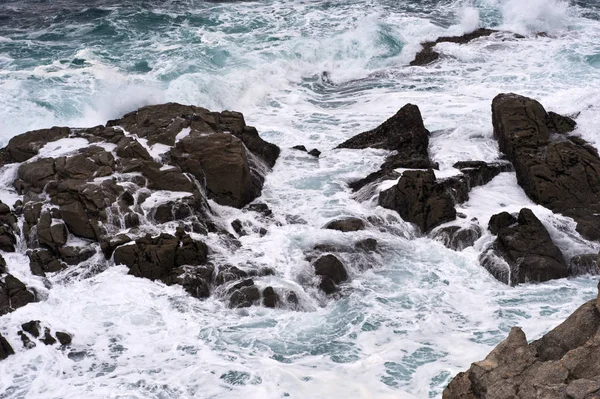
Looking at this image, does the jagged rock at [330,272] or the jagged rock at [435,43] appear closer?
the jagged rock at [330,272]

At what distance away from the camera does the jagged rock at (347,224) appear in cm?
1345

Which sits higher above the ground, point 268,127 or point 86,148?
point 86,148

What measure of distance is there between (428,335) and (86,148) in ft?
25.6

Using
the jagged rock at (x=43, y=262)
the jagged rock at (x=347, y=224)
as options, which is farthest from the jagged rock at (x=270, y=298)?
the jagged rock at (x=43, y=262)

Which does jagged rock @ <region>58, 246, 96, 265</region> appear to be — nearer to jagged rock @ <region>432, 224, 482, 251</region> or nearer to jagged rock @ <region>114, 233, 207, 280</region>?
jagged rock @ <region>114, 233, 207, 280</region>

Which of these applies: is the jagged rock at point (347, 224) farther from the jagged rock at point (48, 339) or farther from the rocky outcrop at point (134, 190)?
the jagged rock at point (48, 339)

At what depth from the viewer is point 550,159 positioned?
14.6 metres

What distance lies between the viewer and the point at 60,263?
1227 centimetres

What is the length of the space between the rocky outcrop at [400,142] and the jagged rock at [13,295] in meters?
6.90

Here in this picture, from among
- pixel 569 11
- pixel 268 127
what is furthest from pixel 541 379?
pixel 569 11

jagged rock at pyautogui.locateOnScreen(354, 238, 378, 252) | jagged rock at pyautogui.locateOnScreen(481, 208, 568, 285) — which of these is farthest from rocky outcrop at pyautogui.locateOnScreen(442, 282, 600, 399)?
jagged rock at pyautogui.locateOnScreen(354, 238, 378, 252)

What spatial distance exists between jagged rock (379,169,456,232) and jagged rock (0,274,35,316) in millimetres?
6701

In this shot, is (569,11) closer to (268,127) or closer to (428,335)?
(268,127)

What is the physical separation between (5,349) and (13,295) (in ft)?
4.40
